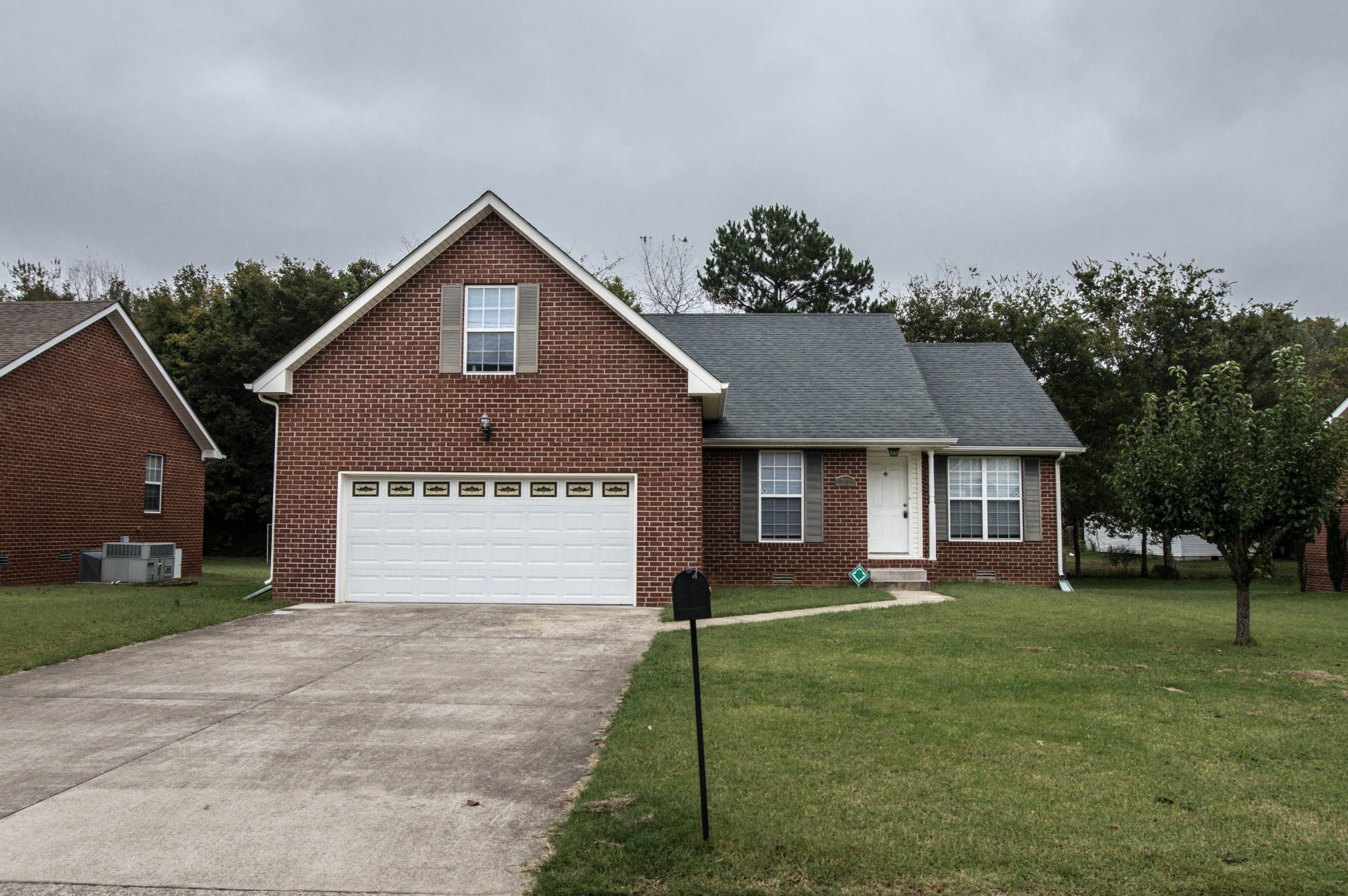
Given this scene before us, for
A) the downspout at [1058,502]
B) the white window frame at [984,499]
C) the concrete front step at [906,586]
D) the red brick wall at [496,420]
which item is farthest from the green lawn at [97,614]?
the downspout at [1058,502]

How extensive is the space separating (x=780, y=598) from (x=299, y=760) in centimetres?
1023

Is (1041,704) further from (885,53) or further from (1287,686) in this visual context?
(885,53)

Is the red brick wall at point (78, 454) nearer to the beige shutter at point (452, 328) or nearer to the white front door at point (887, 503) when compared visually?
the beige shutter at point (452, 328)

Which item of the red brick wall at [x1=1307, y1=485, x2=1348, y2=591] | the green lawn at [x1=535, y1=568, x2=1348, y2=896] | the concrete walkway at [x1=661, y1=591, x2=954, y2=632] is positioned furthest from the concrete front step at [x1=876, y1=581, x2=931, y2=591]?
the red brick wall at [x1=1307, y1=485, x2=1348, y2=591]

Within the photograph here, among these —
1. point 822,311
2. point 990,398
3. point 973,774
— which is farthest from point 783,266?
point 973,774

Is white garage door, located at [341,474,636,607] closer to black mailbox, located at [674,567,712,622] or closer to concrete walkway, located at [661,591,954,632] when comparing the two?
concrete walkway, located at [661,591,954,632]

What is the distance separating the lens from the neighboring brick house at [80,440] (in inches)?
752

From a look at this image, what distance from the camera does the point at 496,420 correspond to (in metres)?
15.4

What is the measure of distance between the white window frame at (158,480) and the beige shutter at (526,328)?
1291 centimetres

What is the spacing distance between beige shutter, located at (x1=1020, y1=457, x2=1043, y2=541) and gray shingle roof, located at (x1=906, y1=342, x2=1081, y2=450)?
0.55m

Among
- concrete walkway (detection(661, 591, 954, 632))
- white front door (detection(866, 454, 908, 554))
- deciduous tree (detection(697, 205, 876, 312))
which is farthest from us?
deciduous tree (detection(697, 205, 876, 312))

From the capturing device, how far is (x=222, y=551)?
4175 cm

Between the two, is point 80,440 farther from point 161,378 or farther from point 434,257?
point 434,257

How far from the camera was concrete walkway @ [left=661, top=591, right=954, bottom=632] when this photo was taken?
13000 mm
